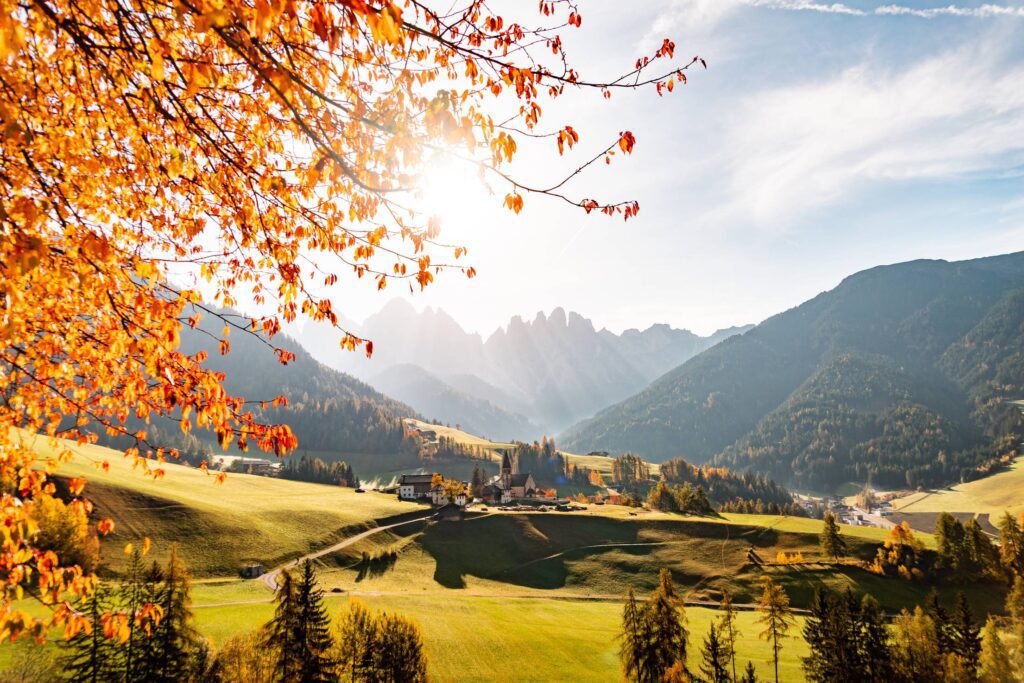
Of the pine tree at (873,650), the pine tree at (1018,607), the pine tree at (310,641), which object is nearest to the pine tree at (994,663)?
the pine tree at (1018,607)

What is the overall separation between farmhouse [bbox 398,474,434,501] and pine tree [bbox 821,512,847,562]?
85.0m

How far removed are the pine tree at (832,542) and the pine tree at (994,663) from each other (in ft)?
111

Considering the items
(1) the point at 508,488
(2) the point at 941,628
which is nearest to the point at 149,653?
(2) the point at 941,628

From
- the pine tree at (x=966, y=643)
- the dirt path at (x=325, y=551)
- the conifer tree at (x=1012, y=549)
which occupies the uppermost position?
the conifer tree at (x=1012, y=549)

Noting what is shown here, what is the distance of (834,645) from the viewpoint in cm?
4372

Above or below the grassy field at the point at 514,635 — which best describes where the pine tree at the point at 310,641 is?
above

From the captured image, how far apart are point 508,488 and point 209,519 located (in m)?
80.7

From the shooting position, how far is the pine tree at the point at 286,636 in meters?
28.9

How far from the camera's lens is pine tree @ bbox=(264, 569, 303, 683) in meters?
28.9

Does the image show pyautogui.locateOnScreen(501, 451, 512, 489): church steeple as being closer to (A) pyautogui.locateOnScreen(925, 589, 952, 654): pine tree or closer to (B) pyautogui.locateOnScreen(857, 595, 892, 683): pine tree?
(A) pyautogui.locateOnScreen(925, 589, 952, 654): pine tree

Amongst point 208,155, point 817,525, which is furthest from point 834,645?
point 817,525

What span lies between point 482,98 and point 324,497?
115 meters

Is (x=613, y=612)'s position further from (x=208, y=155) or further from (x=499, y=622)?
(x=208, y=155)

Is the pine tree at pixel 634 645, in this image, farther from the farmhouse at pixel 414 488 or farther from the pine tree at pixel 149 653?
the farmhouse at pixel 414 488
